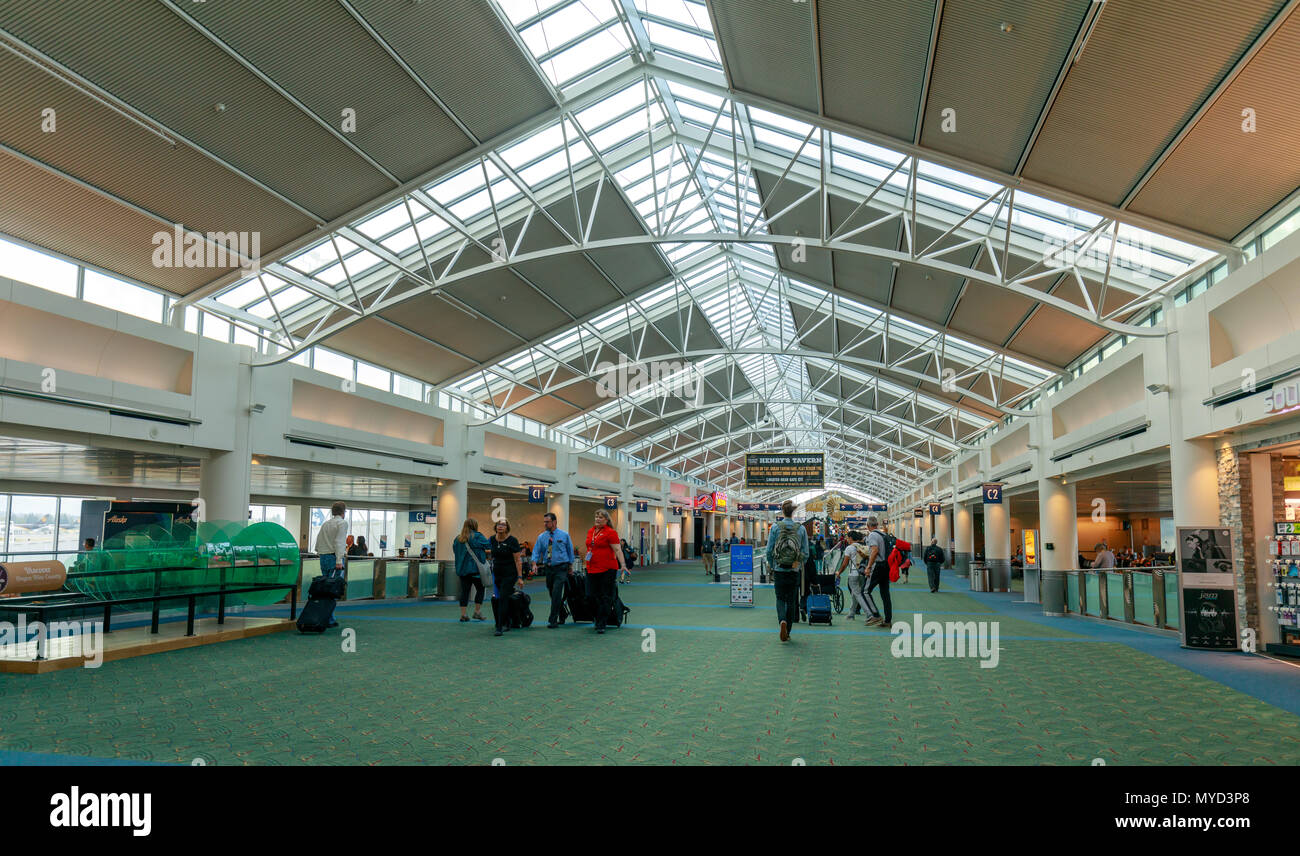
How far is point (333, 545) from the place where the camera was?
39.4 feet

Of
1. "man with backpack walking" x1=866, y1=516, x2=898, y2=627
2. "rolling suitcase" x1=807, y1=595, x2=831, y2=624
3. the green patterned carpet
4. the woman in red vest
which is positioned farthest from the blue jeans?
"man with backpack walking" x1=866, y1=516, x2=898, y2=627

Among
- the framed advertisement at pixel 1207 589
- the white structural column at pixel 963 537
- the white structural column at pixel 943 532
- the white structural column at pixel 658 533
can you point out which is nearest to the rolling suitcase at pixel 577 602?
the framed advertisement at pixel 1207 589

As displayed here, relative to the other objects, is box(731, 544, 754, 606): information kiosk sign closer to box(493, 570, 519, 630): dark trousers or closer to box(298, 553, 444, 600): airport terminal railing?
box(493, 570, 519, 630): dark trousers

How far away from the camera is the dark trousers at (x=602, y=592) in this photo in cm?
1184

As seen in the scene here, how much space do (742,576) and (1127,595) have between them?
7.86m

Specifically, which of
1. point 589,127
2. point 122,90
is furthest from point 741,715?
point 589,127

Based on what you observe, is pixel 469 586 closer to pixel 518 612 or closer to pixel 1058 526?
pixel 518 612

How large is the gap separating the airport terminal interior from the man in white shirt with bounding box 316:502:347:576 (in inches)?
2.2

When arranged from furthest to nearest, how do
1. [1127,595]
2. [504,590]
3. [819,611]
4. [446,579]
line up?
[446,579] → [1127,595] → [819,611] → [504,590]

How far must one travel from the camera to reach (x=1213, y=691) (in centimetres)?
745

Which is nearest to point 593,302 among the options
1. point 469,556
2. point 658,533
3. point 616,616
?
point 469,556

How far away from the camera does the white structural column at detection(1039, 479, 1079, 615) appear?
17.1 meters

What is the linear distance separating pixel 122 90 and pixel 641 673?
959cm
